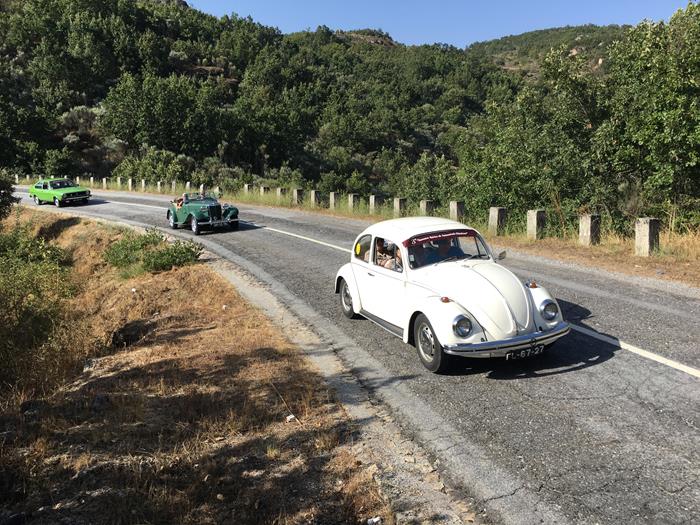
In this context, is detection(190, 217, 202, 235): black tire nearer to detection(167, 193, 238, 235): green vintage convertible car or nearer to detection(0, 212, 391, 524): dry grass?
detection(167, 193, 238, 235): green vintage convertible car

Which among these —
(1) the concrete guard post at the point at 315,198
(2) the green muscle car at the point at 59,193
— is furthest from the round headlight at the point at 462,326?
(2) the green muscle car at the point at 59,193

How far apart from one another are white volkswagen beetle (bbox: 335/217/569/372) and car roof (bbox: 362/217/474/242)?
0.5 inches

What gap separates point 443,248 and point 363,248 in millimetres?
Result: 1372

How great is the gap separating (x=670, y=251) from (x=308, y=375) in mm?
9279

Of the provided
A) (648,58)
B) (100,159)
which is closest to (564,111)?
(648,58)

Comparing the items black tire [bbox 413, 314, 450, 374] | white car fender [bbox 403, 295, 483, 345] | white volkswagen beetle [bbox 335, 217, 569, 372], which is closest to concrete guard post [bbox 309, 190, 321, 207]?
white volkswagen beetle [bbox 335, 217, 569, 372]

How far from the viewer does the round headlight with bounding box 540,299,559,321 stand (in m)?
5.87

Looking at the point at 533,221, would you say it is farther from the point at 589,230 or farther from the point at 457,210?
the point at 457,210

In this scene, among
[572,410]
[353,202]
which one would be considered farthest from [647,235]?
[353,202]

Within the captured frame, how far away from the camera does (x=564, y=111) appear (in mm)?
18250

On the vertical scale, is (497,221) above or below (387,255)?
above

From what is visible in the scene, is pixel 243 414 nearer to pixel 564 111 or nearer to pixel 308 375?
pixel 308 375

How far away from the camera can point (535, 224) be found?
14.2 metres

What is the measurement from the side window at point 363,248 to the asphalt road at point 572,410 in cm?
104
